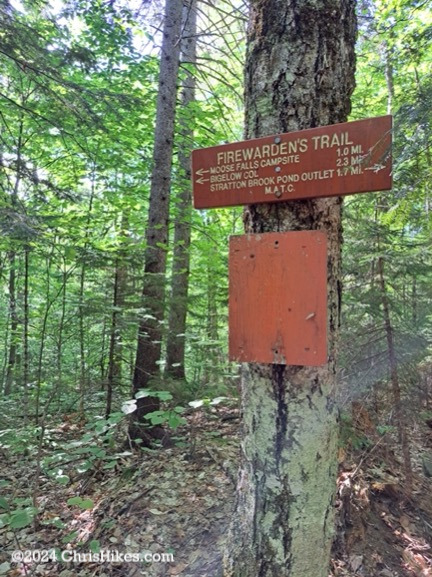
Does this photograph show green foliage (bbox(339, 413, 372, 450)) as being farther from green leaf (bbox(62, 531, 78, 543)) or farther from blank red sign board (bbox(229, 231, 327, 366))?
blank red sign board (bbox(229, 231, 327, 366))

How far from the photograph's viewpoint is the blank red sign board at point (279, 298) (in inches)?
62.0

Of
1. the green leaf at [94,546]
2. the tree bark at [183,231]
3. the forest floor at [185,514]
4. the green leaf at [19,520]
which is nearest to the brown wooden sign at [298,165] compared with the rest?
the green leaf at [19,520]

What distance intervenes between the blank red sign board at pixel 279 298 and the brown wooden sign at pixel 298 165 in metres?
0.19

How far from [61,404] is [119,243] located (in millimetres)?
3389

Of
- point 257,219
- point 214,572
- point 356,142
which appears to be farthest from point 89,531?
point 356,142

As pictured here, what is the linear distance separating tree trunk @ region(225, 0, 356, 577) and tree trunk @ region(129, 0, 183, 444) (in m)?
2.48

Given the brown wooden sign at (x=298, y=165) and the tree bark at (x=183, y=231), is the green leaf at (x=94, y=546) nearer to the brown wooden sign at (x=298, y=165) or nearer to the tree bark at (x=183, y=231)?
the brown wooden sign at (x=298, y=165)

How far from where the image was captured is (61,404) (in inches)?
253

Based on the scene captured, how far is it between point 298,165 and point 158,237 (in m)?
3.12

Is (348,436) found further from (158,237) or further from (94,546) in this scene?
(158,237)

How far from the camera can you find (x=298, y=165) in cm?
161

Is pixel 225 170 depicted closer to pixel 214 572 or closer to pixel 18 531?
pixel 214 572

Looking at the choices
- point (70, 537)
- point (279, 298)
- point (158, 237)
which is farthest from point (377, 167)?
point (158, 237)

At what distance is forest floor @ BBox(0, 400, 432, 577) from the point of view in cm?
268
